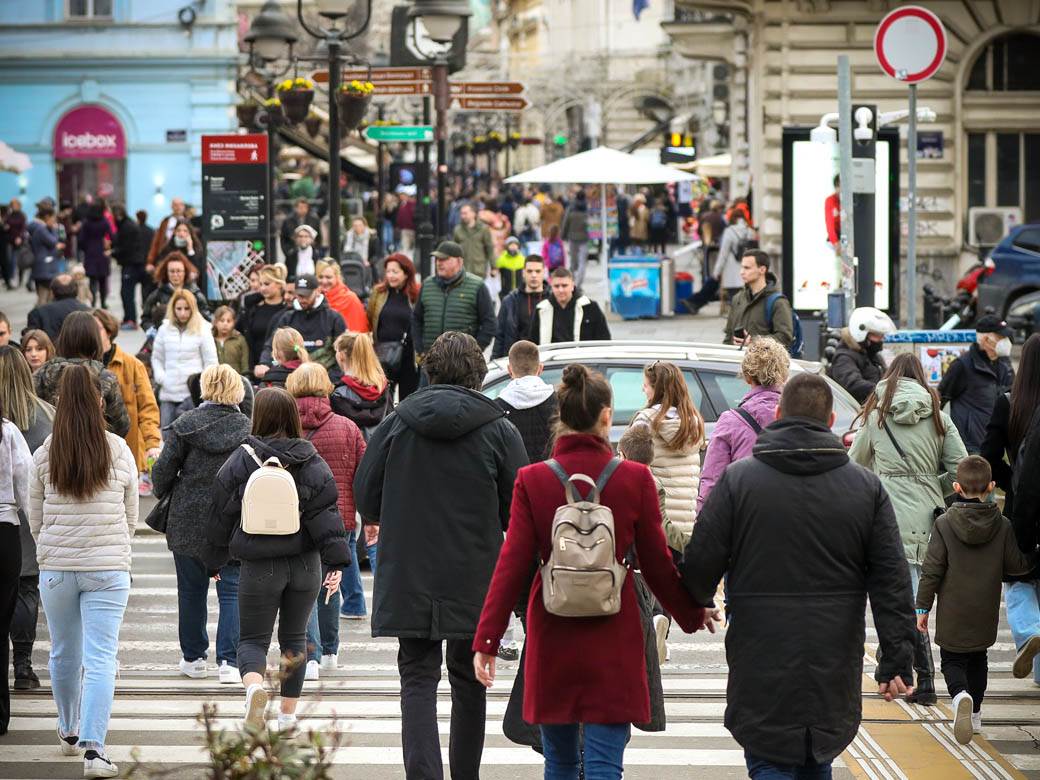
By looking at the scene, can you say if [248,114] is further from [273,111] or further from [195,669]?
[195,669]

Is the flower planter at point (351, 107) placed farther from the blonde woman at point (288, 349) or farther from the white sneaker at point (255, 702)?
the white sneaker at point (255, 702)

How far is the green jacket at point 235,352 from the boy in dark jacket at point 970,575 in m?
7.78

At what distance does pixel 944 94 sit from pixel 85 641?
76.9 ft

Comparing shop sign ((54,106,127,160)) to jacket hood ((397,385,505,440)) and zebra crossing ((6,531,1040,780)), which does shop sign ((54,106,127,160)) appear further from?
jacket hood ((397,385,505,440))

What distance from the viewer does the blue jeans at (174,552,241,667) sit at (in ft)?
31.0

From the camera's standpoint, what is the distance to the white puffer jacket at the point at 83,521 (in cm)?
779

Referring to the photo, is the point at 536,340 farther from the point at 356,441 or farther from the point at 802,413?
the point at 802,413

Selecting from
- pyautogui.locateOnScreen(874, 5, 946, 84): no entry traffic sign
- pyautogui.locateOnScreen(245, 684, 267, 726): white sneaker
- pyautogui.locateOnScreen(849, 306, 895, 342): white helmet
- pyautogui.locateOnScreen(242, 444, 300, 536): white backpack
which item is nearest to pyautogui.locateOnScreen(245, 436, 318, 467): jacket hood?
pyautogui.locateOnScreen(242, 444, 300, 536): white backpack

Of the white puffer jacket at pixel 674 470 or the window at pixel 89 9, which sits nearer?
the white puffer jacket at pixel 674 470

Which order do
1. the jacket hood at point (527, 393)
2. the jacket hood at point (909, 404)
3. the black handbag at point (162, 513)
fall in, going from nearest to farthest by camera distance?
the jacket hood at point (909, 404)
the black handbag at point (162, 513)
the jacket hood at point (527, 393)

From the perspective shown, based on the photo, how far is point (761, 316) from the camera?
46.4 ft

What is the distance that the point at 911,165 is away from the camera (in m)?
14.3

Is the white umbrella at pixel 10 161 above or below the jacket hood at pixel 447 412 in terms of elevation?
above

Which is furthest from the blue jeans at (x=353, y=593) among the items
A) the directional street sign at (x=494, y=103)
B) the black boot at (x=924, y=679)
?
the directional street sign at (x=494, y=103)
